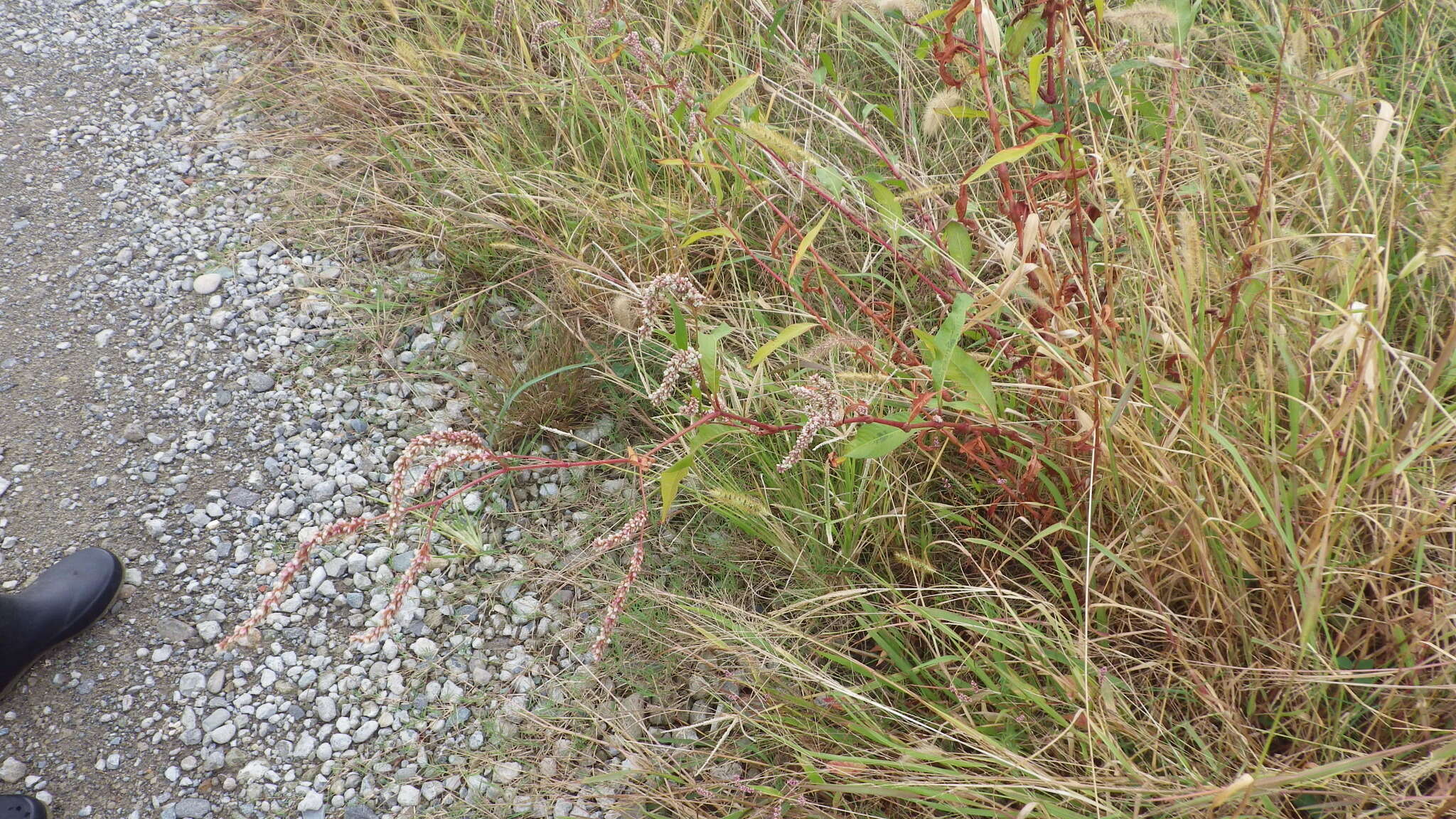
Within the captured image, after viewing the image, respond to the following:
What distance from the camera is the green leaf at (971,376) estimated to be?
125 centimetres

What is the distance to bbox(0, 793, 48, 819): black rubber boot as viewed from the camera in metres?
1.67

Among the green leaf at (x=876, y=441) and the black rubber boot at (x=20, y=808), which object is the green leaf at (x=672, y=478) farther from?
the black rubber boot at (x=20, y=808)

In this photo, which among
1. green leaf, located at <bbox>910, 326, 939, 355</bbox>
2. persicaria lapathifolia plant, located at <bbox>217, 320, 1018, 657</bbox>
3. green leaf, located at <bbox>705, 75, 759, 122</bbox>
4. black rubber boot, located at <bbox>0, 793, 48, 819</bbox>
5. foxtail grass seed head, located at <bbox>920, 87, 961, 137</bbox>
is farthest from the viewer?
black rubber boot, located at <bbox>0, 793, 48, 819</bbox>

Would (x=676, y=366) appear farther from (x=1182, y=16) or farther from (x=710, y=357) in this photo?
(x=1182, y=16)

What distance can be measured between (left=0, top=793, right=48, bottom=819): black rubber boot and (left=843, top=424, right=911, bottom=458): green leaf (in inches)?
63.1

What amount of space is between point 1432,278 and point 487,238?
6.74 feet

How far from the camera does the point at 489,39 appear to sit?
2.86m

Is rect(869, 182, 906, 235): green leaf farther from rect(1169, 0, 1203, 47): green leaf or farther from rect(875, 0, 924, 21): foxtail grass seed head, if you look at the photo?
rect(1169, 0, 1203, 47): green leaf

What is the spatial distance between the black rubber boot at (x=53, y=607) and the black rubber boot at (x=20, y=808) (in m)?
0.27

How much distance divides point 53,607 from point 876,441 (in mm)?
1713

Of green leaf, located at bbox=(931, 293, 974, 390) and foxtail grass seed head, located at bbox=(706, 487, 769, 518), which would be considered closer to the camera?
green leaf, located at bbox=(931, 293, 974, 390)

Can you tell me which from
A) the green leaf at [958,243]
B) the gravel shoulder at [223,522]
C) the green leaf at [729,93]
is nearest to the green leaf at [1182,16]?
the green leaf at [958,243]

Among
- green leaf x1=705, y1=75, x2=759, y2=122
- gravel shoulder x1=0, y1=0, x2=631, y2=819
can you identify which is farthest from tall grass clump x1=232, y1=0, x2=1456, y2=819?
gravel shoulder x1=0, y1=0, x2=631, y2=819

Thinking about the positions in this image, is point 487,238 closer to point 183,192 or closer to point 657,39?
point 657,39
